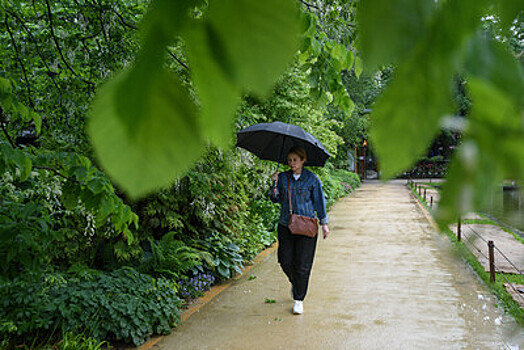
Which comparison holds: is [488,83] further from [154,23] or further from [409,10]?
[154,23]

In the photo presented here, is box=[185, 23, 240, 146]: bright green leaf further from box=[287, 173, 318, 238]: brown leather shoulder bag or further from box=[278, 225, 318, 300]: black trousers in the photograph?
box=[278, 225, 318, 300]: black trousers

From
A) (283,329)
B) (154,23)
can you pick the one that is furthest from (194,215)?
(154,23)

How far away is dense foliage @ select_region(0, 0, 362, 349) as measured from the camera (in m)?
0.25

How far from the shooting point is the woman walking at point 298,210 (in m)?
3.98

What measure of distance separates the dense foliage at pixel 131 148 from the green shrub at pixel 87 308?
13 millimetres

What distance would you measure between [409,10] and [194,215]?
5.36 metres

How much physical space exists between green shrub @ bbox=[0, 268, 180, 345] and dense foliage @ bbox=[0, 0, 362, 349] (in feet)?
0.04

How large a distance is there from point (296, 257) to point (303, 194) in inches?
24.6

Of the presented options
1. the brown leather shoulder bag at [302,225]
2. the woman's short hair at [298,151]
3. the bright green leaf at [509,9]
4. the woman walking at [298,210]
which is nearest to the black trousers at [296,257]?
the woman walking at [298,210]

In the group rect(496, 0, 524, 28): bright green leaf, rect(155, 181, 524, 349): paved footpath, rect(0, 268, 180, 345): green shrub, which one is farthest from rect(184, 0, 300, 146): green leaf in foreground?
rect(0, 268, 180, 345): green shrub

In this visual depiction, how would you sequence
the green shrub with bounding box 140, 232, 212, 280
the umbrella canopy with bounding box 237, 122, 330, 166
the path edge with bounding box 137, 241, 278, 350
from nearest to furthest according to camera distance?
the path edge with bounding box 137, 241, 278, 350 < the umbrella canopy with bounding box 237, 122, 330, 166 < the green shrub with bounding box 140, 232, 212, 280

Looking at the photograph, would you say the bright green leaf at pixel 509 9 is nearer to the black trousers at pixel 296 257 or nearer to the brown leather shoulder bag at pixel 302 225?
the brown leather shoulder bag at pixel 302 225

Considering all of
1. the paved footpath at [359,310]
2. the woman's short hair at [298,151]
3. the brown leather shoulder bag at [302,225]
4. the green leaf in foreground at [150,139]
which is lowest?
the paved footpath at [359,310]

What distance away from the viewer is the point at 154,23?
25cm
